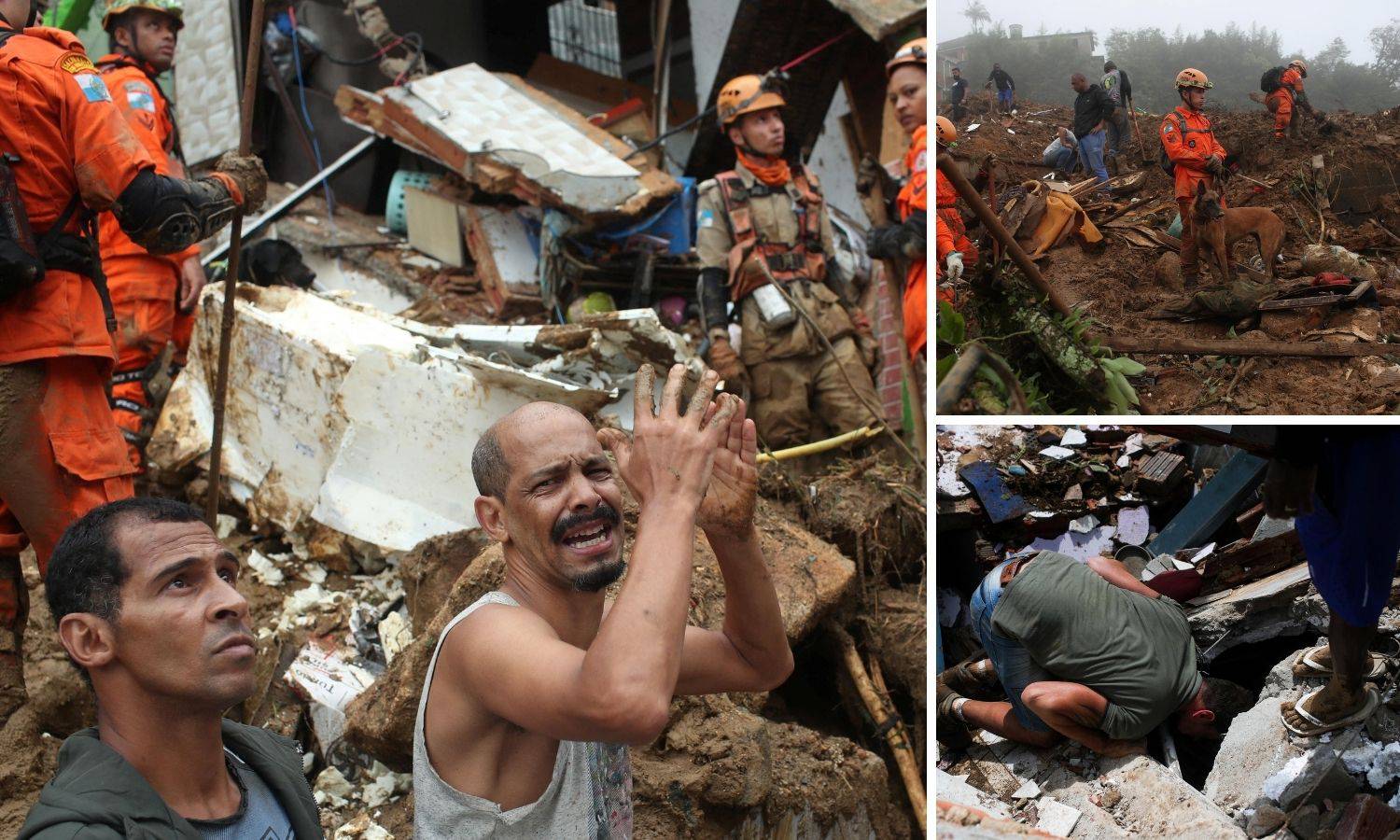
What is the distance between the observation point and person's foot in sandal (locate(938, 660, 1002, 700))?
308 cm

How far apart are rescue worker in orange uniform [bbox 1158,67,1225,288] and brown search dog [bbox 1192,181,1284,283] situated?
20 millimetres

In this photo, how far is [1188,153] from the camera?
3.14 metres

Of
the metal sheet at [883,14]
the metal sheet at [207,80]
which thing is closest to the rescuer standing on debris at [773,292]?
the metal sheet at [883,14]

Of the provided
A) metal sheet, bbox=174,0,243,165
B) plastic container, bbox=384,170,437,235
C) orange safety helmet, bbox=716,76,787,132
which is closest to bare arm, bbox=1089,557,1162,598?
orange safety helmet, bbox=716,76,787,132

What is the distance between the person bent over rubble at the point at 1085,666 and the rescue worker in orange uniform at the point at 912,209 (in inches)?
110

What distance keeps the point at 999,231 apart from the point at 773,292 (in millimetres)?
3714

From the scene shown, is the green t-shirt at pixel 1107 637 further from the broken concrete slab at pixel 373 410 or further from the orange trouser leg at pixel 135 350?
the orange trouser leg at pixel 135 350

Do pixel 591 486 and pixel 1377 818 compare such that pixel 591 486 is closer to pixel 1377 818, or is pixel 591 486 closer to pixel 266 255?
pixel 1377 818

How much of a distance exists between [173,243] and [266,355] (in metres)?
2.39

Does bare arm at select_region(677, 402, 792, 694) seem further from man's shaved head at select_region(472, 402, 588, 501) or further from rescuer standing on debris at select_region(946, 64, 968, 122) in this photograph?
rescuer standing on debris at select_region(946, 64, 968, 122)

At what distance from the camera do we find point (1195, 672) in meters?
3.05

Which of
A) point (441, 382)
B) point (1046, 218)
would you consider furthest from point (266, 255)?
point (1046, 218)

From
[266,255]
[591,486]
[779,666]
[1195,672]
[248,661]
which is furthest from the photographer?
[266,255]

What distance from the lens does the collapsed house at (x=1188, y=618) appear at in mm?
2904
